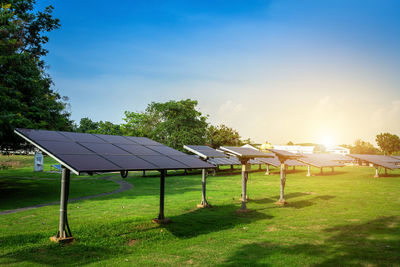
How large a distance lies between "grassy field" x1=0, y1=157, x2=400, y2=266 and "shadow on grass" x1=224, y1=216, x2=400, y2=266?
3 cm

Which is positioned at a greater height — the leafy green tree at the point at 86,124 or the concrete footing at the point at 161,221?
the leafy green tree at the point at 86,124

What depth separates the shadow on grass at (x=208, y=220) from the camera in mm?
11703

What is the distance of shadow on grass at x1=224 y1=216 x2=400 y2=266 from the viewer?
8.29 metres

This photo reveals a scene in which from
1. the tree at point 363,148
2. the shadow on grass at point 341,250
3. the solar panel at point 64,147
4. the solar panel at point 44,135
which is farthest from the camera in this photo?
the tree at point 363,148

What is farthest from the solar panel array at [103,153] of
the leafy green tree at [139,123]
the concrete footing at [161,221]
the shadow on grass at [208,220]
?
the leafy green tree at [139,123]

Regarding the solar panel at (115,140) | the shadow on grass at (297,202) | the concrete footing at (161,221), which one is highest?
the solar panel at (115,140)

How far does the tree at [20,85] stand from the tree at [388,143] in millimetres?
120228

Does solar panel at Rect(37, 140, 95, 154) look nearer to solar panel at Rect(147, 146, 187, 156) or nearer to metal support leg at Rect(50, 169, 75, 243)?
metal support leg at Rect(50, 169, 75, 243)

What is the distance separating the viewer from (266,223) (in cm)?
1316

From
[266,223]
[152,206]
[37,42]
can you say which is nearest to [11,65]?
[37,42]

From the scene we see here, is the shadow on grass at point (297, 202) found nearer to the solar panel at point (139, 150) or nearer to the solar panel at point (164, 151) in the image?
the solar panel at point (164, 151)

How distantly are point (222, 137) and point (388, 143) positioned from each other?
7325cm

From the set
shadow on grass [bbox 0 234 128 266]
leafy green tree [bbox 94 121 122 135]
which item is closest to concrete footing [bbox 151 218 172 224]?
shadow on grass [bbox 0 234 128 266]

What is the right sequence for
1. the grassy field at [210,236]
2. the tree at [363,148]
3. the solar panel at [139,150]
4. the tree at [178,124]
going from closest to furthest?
1. the grassy field at [210,236]
2. the solar panel at [139,150]
3. the tree at [178,124]
4. the tree at [363,148]
